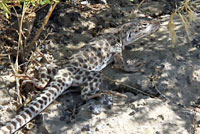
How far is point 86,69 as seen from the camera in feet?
15.4

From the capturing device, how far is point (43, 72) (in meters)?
4.42

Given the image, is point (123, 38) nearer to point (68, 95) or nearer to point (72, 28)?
point (72, 28)


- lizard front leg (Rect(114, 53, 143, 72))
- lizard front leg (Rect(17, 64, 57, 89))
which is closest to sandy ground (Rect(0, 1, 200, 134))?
lizard front leg (Rect(114, 53, 143, 72))

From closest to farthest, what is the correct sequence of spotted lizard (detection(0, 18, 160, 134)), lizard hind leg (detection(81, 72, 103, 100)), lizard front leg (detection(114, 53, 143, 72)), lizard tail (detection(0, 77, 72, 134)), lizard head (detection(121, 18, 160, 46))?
1. lizard tail (detection(0, 77, 72, 134))
2. spotted lizard (detection(0, 18, 160, 134))
3. lizard hind leg (detection(81, 72, 103, 100))
4. lizard front leg (detection(114, 53, 143, 72))
5. lizard head (detection(121, 18, 160, 46))

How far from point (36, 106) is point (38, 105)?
33 millimetres

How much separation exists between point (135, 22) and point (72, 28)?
3.98 ft

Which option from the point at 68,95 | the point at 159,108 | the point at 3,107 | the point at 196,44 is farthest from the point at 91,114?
the point at 196,44

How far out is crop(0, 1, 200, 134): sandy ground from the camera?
382cm

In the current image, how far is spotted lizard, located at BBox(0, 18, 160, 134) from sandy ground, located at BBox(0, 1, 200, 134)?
0.51 ft

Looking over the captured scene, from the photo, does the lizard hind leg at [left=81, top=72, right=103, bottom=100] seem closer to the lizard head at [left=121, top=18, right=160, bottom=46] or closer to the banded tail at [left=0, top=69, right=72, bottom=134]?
the banded tail at [left=0, top=69, right=72, bottom=134]

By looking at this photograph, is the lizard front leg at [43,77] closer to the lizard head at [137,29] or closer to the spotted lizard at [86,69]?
the spotted lizard at [86,69]

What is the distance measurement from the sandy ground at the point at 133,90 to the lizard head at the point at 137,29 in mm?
143

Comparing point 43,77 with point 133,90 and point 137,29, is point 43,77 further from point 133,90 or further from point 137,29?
point 137,29

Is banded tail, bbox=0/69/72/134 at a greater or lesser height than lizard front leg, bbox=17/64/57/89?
lesser
